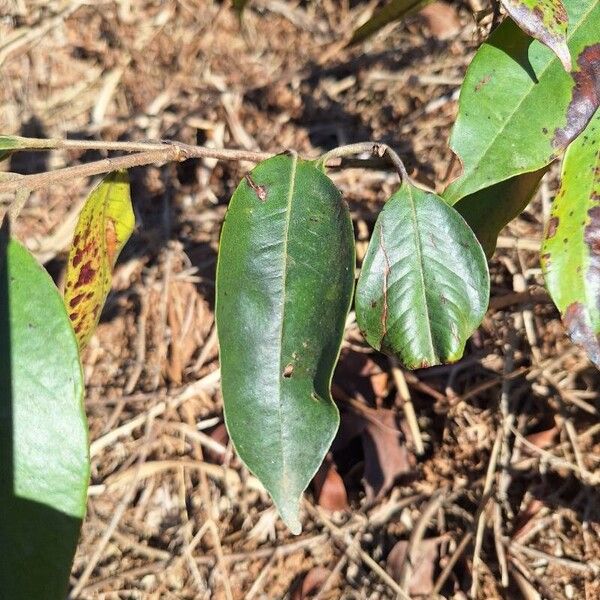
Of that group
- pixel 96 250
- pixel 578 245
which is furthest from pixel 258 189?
pixel 578 245

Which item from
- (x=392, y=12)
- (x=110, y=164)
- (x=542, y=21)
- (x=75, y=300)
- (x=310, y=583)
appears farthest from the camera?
(x=310, y=583)

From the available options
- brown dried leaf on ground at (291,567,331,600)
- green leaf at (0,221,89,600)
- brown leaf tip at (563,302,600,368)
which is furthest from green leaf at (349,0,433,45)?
brown dried leaf on ground at (291,567,331,600)

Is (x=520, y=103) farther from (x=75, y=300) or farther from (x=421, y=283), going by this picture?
(x=75, y=300)

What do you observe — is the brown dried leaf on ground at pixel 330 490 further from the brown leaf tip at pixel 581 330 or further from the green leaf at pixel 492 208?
the brown leaf tip at pixel 581 330

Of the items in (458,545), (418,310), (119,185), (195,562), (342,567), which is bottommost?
(195,562)

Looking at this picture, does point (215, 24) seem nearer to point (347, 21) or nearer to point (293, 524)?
point (347, 21)

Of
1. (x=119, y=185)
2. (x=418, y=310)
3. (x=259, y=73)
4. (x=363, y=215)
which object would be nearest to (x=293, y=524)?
(x=418, y=310)
